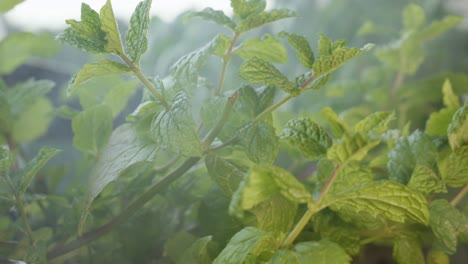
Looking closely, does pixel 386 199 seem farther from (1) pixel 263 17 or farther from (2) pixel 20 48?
(2) pixel 20 48

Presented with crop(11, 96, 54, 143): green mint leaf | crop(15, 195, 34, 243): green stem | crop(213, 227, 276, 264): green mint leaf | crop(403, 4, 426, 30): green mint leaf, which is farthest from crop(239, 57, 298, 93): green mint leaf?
crop(403, 4, 426, 30): green mint leaf

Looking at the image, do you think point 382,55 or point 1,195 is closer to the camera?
point 1,195

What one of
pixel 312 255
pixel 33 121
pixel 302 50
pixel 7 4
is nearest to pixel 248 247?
pixel 312 255

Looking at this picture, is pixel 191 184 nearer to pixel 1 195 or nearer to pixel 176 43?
pixel 1 195

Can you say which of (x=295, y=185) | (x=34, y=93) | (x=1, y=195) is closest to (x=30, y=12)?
(x=34, y=93)

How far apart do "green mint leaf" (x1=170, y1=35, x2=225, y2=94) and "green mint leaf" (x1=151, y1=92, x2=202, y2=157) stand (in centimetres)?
4

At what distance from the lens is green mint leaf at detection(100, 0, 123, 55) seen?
372 millimetres

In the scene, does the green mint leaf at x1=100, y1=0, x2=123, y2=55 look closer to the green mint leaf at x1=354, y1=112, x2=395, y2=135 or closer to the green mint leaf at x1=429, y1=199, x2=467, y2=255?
the green mint leaf at x1=354, y1=112, x2=395, y2=135

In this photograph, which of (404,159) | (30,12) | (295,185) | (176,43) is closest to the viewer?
(295,185)

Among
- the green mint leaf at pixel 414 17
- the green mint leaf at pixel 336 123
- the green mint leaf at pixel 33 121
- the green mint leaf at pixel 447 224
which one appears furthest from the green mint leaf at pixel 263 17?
the green mint leaf at pixel 414 17

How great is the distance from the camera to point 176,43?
76cm

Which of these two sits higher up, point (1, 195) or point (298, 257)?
point (1, 195)

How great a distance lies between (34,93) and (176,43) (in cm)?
28

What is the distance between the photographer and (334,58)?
362 mm
